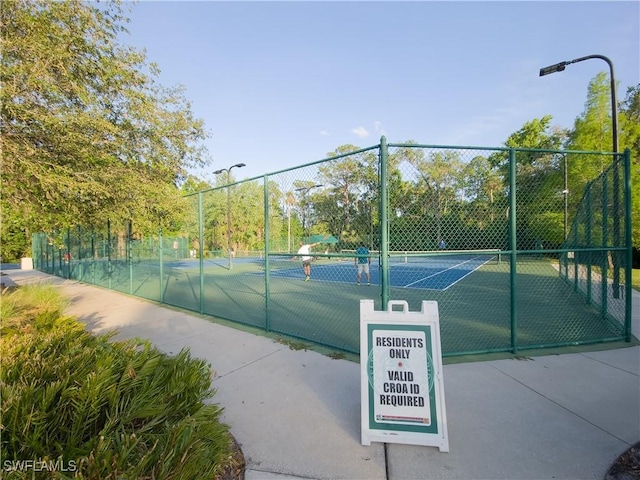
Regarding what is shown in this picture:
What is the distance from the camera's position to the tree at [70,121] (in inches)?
189

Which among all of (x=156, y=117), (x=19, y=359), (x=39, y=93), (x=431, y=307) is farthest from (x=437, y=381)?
(x=156, y=117)

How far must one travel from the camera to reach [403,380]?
265cm

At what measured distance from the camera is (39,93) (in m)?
5.20

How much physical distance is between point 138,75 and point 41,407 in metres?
6.89

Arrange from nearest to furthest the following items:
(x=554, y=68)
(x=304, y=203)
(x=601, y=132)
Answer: (x=304, y=203)
(x=554, y=68)
(x=601, y=132)

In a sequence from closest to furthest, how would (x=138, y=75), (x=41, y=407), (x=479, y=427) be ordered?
(x=41, y=407), (x=479, y=427), (x=138, y=75)

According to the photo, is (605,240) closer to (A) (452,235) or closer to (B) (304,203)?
(A) (452,235)

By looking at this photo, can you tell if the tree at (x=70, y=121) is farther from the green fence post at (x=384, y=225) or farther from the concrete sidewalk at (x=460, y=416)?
the green fence post at (x=384, y=225)

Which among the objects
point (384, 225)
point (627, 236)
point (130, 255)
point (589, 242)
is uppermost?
point (384, 225)

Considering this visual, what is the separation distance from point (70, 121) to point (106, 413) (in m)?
5.21

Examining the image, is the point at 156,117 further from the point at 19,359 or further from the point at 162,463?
the point at 162,463

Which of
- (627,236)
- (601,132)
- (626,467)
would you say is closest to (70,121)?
(626,467)

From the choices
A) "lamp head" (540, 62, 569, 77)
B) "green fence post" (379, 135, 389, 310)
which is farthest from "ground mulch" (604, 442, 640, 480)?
"lamp head" (540, 62, 569, 77)

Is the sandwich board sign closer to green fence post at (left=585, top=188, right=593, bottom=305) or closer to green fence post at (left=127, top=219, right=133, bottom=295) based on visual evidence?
green fence post at (left=585, top=188, right=593, bottom=305)
